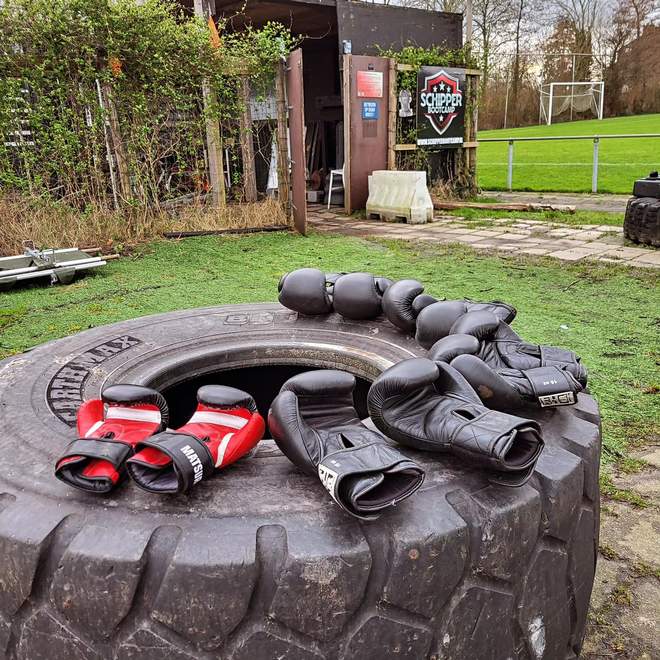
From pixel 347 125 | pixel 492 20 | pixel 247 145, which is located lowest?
pixel 247 145

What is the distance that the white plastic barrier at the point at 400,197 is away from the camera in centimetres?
850

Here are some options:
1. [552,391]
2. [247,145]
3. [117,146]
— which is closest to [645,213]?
[247,145]

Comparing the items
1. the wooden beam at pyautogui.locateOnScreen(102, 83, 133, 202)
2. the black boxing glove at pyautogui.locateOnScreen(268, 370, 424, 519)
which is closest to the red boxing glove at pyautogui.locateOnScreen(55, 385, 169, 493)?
the black boxing glove at pyautogui.locateOnScreen(268, 370, 424, 519)

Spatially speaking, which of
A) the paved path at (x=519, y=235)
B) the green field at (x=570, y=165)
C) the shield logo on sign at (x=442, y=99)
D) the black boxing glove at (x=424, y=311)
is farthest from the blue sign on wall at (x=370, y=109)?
the black boxing glove at (x=424, y=311)

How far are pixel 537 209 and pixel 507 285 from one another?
15.2 feet

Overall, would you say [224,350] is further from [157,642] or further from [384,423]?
[157,642]

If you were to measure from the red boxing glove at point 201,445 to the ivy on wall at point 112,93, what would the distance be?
6567 millimetres

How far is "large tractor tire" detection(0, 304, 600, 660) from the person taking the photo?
88 centimetres

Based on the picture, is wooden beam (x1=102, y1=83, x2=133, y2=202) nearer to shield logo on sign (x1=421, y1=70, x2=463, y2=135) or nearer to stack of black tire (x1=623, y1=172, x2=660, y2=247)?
shield logo on sign (x1=421, y1=70, x2=463, y2=135)

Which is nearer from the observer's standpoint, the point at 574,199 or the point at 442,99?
the point at 442,99

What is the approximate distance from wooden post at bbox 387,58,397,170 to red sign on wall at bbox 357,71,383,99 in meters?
0.22

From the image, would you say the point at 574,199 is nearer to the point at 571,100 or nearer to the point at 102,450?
the point at 102,450

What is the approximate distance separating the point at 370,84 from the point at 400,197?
1.96m

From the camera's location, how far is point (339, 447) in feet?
3.58
